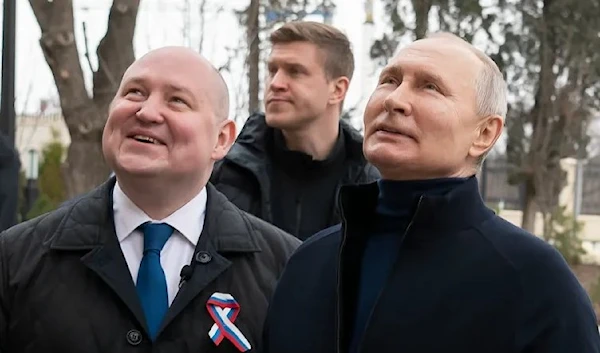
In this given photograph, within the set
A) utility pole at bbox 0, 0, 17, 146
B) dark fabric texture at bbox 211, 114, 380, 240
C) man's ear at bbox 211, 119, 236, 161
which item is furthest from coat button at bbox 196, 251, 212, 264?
utility pole at bbox 0, 0, 17, 146

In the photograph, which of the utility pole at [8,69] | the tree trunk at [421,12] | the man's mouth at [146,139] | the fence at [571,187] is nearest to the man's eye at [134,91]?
the man's mouth at [146,139]

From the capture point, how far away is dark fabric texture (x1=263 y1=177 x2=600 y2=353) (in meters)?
1.94

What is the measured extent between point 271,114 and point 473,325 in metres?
2.03

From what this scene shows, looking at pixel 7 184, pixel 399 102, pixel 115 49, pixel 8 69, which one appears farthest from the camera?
pixel 8 69

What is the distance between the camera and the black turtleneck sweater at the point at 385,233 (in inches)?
83.4

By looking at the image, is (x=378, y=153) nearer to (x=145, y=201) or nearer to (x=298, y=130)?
(x=145, y=201)

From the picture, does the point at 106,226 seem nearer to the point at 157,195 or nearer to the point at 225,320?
the point at 157,195

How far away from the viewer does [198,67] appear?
2.46 meters

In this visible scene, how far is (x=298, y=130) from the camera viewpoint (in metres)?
3.88

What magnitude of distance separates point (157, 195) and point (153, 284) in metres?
0.23

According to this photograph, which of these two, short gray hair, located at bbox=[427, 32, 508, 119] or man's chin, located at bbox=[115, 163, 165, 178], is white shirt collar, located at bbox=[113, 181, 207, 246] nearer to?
man's chin, located at bbox=[115, 163, 165, 178]

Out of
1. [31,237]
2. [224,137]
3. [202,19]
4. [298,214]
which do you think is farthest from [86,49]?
[31,237]

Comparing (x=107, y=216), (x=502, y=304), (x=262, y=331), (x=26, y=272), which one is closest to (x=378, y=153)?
(x=502, y=304)

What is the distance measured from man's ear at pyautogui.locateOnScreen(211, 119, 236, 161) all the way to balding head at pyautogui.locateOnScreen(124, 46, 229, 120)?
0.10 ft
